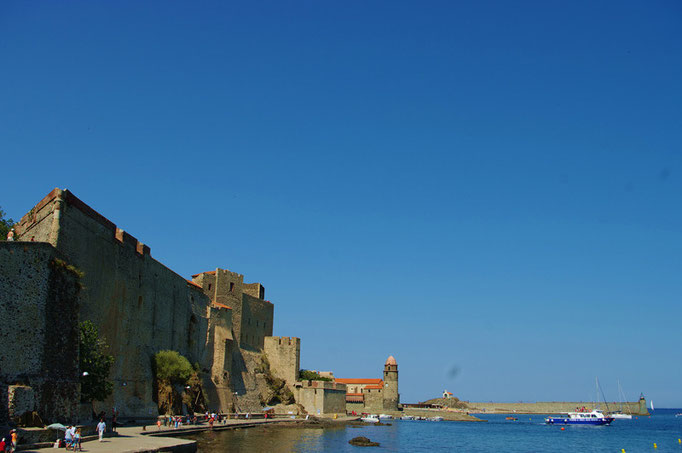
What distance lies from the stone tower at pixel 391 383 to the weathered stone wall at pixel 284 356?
1256 inches

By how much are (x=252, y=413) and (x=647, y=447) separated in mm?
32765

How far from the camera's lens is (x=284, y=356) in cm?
5491

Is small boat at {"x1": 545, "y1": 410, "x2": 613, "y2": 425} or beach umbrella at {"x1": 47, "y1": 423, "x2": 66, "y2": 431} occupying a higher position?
beach umbrella at {"x1": 47, "y1": 423, "x2": 66, "y2": 431}

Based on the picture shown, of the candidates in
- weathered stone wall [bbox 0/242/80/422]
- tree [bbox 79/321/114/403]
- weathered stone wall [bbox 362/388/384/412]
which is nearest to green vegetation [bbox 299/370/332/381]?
weathered stone wall [bbox 362/388/384/412]

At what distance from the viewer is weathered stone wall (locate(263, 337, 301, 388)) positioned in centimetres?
5431

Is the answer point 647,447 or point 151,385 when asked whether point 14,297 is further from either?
point 647,447

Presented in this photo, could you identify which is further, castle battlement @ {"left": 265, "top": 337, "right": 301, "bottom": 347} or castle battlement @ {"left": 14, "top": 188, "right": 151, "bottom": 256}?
castle battlement @ {"left": 265, "top": 337, "right": 301, "bottom": 347}

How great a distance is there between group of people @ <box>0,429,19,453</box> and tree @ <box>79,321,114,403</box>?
7077mm

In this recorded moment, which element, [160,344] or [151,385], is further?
[160,344]

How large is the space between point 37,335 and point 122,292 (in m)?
11.9

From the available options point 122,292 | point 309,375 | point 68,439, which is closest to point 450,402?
point 309,375

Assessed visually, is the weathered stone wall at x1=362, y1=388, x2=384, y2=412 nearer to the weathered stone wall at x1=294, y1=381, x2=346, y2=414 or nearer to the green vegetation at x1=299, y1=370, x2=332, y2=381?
the green vegetation at x1=299, y1=370, x2=332, y2=381

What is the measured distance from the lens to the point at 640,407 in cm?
13700

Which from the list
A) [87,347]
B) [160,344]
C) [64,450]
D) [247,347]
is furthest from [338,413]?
[64,450]
